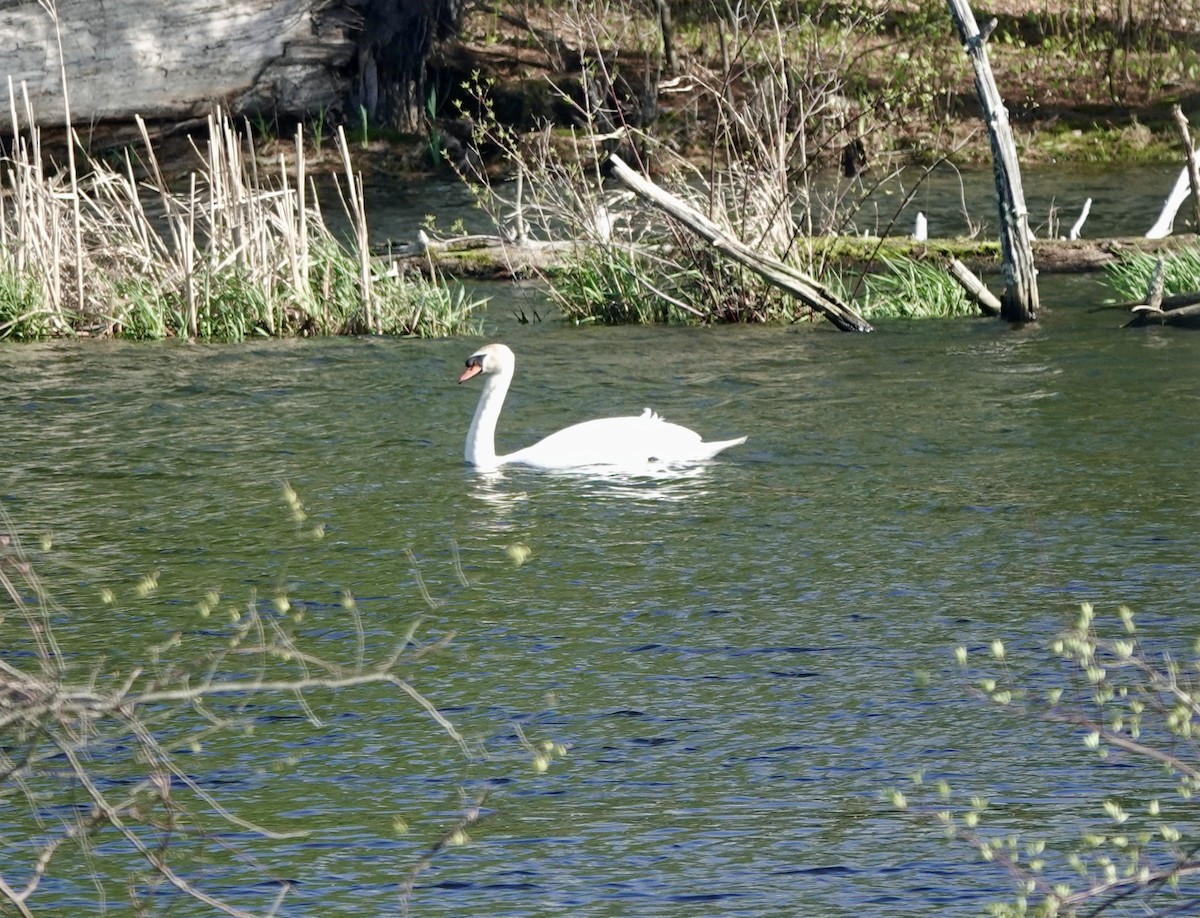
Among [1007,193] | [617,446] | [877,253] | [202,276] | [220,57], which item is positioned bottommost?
[617,446]

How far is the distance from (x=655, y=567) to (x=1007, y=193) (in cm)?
869

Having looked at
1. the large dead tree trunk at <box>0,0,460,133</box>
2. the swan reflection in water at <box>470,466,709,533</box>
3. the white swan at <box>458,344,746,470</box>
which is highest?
the large dead tree trunk at <box>0,0,460,133</box>

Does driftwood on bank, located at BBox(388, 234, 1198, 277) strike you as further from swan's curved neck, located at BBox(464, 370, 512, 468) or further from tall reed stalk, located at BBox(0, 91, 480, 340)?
swan's curved neck, located at BBox(464, 370, 512, 468)

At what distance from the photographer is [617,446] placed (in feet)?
38.8

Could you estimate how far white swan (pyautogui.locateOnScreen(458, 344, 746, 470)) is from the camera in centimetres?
1184

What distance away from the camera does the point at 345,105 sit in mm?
32344

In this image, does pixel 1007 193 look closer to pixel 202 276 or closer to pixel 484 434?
pixel 202 276

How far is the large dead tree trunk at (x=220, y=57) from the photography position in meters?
30.5

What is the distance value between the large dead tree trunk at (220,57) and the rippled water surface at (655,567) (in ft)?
49.7

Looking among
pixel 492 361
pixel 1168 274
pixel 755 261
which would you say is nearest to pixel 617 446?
pixel 492 361

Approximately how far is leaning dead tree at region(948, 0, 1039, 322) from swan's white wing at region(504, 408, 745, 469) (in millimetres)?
6092

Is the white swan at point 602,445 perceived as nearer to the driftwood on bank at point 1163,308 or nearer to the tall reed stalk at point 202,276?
the tall reed stalk at point 202,276

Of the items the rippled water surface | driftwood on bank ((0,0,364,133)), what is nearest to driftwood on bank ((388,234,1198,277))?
the rippled water surface

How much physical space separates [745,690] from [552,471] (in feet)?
15.2
